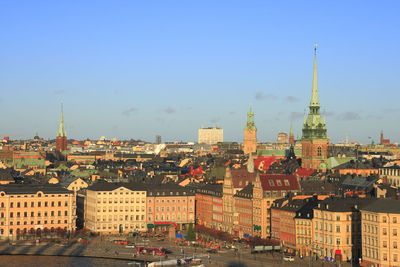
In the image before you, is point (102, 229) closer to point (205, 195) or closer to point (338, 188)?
point (205, 195)

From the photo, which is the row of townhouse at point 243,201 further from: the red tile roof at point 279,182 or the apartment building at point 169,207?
the apartment building at point 169,207

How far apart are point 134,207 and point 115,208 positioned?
410cm

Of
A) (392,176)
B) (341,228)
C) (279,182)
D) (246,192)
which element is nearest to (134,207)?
(246,192)

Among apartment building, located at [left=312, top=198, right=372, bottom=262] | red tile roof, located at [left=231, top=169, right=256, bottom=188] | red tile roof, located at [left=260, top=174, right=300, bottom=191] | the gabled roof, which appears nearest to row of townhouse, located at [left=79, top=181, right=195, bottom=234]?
red tile roof, located at [left=231, top=169, right=256, bottom=188]

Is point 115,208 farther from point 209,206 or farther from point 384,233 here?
point 384,233

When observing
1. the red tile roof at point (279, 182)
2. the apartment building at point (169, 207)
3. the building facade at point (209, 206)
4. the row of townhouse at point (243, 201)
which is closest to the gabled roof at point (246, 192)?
the row of townhouse at point (243, 201)

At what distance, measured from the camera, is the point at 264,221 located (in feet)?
461

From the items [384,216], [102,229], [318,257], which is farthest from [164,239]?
[384,216]

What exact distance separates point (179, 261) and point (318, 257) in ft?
65.7

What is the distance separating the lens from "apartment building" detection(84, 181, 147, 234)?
15625cm

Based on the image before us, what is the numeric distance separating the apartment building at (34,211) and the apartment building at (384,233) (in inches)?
2451

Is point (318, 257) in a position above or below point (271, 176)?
below

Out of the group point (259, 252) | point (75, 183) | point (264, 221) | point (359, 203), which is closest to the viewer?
point (359, 203)

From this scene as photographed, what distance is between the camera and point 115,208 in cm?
15725
